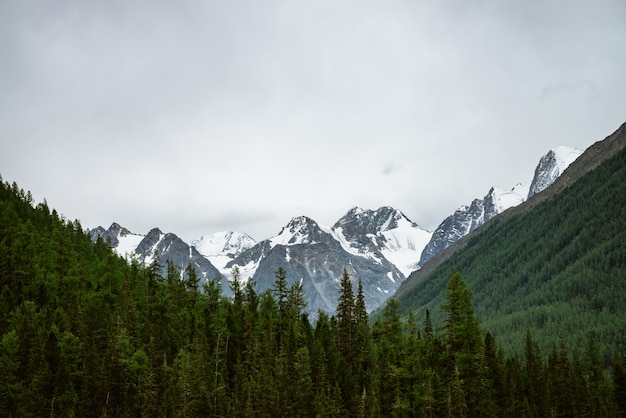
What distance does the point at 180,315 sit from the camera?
8538cm

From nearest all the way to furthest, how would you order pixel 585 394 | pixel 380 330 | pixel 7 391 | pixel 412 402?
1. pixel 7 391
2. pixel 412 402
3. pixel 380 330
4. pixel 585 394

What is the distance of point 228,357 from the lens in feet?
275

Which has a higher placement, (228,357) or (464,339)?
(228,357)

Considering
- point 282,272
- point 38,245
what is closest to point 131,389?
point 282,272

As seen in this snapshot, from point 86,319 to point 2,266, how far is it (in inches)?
701

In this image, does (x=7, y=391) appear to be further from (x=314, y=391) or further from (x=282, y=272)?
(x=282, y=272)

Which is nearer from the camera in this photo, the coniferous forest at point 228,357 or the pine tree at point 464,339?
the pine tree at point 464,339

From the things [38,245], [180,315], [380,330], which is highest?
[38,245]

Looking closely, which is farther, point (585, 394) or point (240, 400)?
point (585, 394)

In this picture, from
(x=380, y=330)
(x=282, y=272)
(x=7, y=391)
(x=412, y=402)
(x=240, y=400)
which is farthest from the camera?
(x=282, y=272)

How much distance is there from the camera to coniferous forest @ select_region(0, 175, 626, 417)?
57094 mm

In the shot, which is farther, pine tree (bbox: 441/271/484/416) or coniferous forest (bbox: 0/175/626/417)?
coniferous forest (bbox: 0/175/626/417)

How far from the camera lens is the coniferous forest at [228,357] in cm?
5709

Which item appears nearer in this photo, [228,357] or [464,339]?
[464,339]
